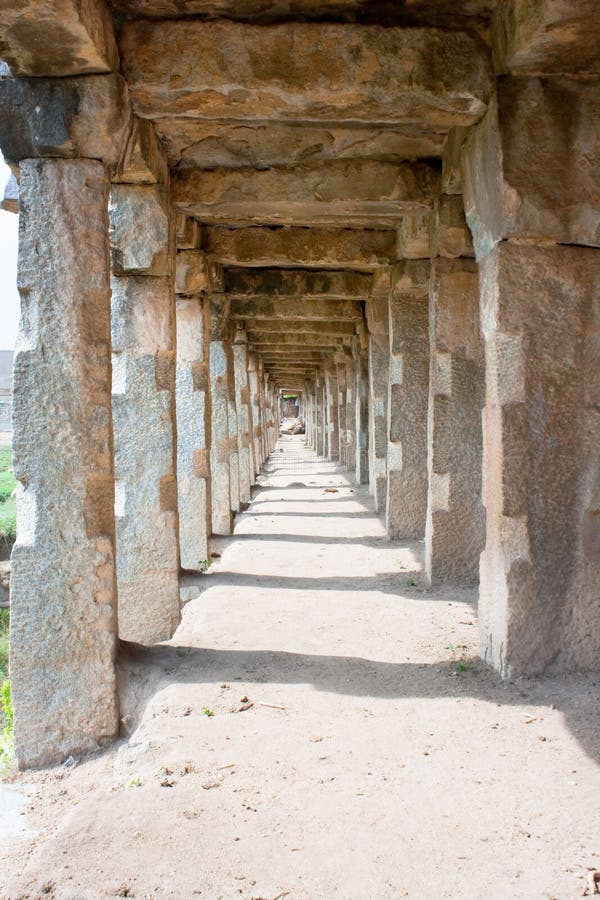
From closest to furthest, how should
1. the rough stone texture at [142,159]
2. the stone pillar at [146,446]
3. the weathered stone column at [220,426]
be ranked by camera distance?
the rough stone texture at [142,159] → the stone pillar at [146,446] → the weathered stone column at [220,426]

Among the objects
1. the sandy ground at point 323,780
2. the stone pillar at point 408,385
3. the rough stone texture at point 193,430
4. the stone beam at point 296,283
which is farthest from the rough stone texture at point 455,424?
the stone beam at point 296,283

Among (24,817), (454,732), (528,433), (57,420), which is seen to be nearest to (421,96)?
(528,433)

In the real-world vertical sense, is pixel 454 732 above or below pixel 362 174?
below

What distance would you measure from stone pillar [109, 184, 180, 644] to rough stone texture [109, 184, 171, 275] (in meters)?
0.03

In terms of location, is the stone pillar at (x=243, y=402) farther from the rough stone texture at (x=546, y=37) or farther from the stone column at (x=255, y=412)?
the rough stone texture at (x=546, y=37)

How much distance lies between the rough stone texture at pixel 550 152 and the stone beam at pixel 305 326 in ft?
33.1

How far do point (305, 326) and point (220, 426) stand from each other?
3.83 meters

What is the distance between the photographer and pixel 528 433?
4.53 m

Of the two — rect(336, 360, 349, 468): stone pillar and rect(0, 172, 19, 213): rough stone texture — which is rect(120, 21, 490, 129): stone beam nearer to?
rect(0, 172, 19, 213): rough stone texture

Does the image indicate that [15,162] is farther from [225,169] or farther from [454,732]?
[454,732]

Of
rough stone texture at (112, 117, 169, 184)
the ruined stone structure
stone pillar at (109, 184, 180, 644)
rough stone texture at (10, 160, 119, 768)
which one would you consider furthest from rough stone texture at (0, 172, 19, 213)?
stone pillar at (109, 184, 180, 644)

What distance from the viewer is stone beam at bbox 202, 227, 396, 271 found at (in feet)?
28.8

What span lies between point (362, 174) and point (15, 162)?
324 cm

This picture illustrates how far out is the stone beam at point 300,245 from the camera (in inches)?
346
